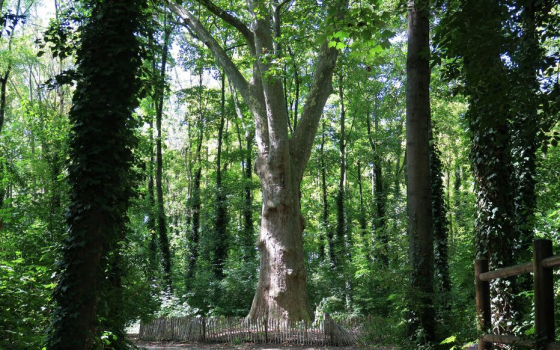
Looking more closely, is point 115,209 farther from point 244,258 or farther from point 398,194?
point 398,194

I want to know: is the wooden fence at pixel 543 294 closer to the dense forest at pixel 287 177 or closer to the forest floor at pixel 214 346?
the dense forest at pixel 287 177

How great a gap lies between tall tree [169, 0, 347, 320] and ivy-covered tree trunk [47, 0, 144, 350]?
6.40 metres

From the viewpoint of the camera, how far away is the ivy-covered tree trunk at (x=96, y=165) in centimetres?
515

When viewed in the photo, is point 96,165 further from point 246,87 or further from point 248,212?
point 248,212

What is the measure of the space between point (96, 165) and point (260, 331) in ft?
26.4

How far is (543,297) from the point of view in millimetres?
3332

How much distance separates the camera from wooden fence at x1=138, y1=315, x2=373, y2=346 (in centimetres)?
1171

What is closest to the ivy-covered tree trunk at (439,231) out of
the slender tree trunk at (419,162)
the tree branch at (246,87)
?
the tree branch at (246,87)

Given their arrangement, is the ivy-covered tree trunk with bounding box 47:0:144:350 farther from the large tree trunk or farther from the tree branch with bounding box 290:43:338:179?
the tree branch with bounding box 290:43:338:179

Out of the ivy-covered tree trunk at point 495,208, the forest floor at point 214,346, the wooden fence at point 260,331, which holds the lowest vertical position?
the forest floor at point 214,346

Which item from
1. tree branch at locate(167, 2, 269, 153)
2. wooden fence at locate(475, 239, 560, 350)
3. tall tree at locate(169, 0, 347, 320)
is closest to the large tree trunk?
tall tree at locate(169, 0, 347, 320)

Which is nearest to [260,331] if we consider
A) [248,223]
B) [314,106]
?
[314,106]

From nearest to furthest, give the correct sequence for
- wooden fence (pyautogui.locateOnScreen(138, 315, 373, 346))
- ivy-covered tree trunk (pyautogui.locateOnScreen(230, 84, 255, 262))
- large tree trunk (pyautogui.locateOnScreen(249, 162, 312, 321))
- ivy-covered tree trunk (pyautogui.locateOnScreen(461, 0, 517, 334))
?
ivy-covered tree trunk (pyautogui.locateOnScreen(461, 0, 517, 334)) → wooden fence (pyautogui.locateOnScreen(138, 315, 373, 346)) → large tree trunk (pyautogui.locateOnScreen(249, 162, 312, 321)) → ivy-covered tree trunk (pyautogui.locateOnScreen(230, 84, 255, 262))

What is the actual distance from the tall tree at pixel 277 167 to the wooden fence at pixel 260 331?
1.41 ft
